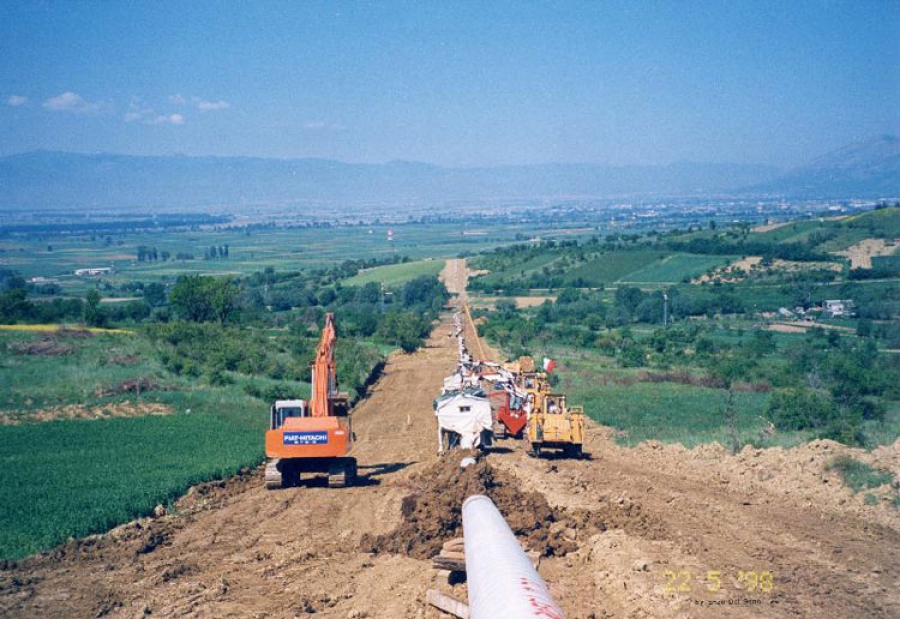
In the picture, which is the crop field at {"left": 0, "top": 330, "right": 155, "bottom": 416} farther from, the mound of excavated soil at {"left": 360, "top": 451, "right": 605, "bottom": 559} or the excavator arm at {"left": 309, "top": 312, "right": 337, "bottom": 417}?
the mound of excavated soil at {"left": 360, "top": 451, "right": 605, "bottom": 559}

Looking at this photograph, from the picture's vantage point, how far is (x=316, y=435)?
71.4 feet

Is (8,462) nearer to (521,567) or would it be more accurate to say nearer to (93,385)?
(93,385)

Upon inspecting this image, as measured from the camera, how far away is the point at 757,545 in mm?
15711

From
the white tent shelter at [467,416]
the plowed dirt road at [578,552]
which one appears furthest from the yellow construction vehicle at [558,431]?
the white tent shelter at [467,416]

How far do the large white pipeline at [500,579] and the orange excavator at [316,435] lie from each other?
10158 millimetres

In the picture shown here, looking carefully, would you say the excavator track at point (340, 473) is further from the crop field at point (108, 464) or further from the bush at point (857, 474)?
the bush at point (857, 474)

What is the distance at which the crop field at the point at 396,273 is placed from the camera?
356 ft

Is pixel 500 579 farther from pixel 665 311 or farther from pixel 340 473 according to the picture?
pixel 665 311

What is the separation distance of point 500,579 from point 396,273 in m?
107

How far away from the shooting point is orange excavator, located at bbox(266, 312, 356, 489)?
71.3 ft

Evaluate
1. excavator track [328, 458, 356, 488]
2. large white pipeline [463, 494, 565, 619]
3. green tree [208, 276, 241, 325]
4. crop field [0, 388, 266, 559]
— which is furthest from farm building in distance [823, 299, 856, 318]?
large white pipeline [463, 494, 565, 619]

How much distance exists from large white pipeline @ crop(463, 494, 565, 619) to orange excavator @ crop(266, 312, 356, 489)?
10.2 meters

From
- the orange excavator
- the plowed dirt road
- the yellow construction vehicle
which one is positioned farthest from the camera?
the yellow construction vehicle

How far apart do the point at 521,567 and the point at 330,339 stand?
14.5 metres
